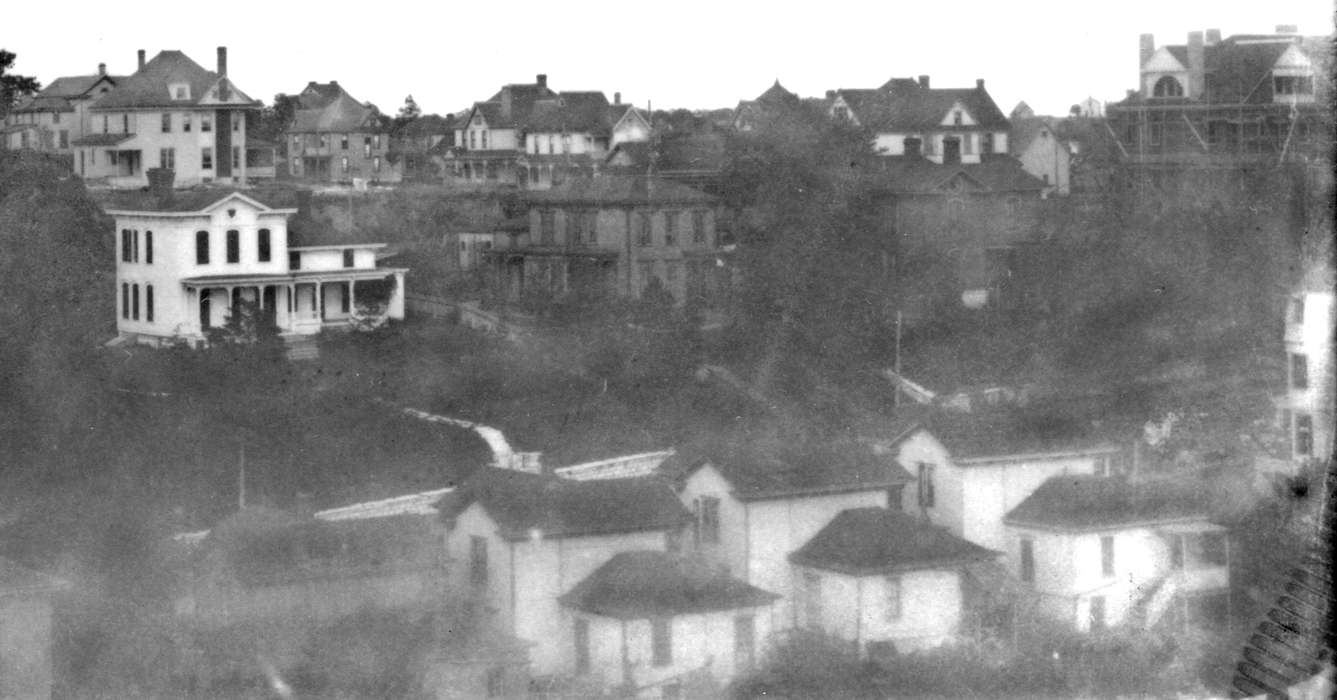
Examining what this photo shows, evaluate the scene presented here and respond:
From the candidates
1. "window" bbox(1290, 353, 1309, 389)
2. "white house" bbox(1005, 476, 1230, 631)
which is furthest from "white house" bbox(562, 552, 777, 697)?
"window" bbox(1290, 353, 1309, 389)

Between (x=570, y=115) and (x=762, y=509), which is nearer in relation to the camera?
(x=762, y=509)

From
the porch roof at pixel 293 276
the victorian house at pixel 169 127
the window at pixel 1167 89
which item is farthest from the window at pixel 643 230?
the window at pixel 1167 89

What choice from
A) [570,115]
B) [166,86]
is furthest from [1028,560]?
[166,86]

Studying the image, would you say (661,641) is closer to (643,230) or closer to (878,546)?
(878,546)

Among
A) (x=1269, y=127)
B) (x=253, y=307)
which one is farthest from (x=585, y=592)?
(x=1269, y=127)

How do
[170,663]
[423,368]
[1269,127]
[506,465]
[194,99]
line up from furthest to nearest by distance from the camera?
[1269,127] < [194,99] < [423,368] < [506,465] < [170,663]

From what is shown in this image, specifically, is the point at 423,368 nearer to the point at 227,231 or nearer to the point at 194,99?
the point at 227,231

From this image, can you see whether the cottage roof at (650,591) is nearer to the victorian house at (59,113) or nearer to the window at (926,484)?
the window at (926,484)
